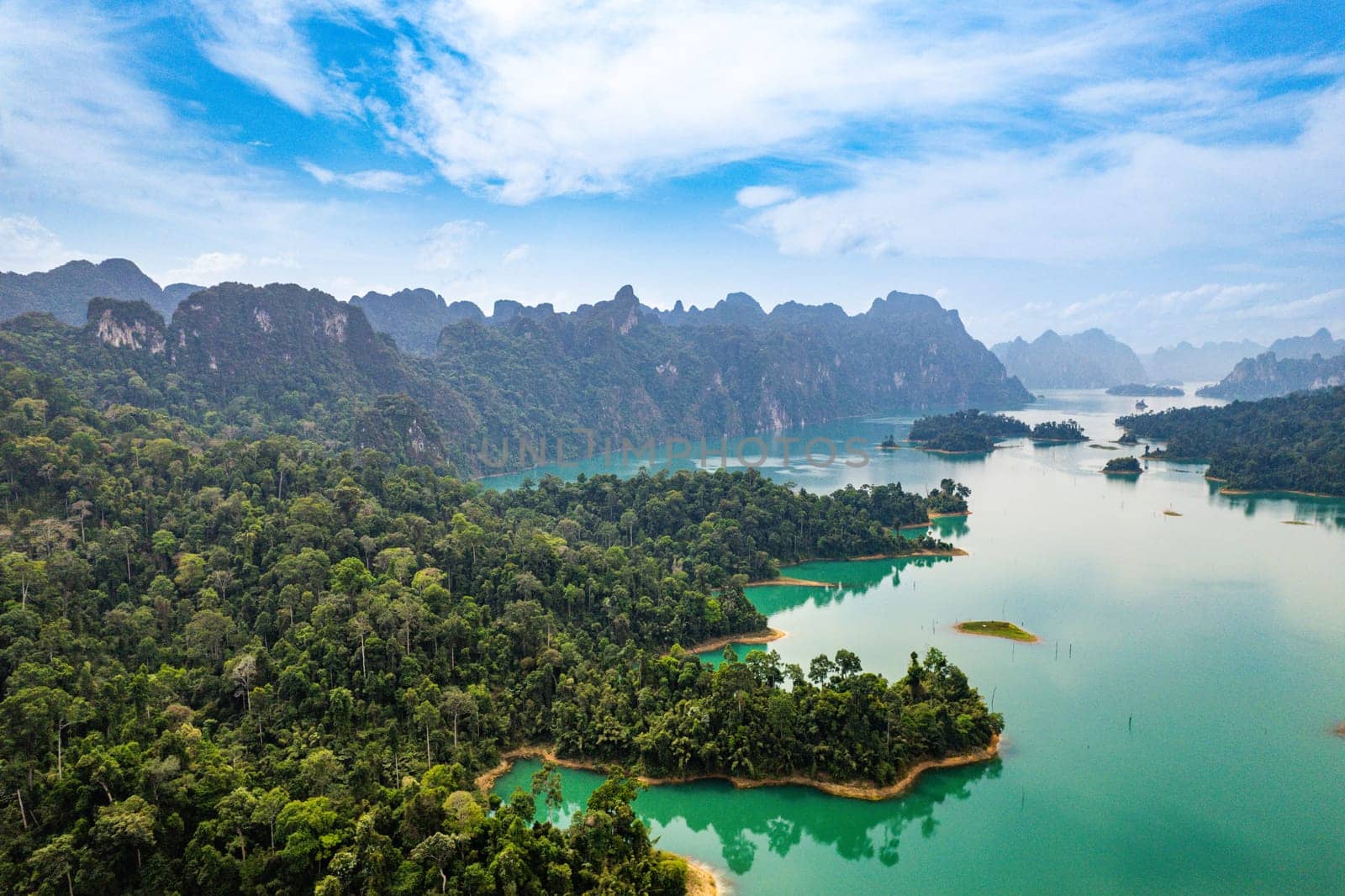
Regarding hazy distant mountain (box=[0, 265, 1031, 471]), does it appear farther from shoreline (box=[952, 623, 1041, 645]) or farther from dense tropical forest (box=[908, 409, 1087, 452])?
shoreline (box=[952, 623, 1041, 645])

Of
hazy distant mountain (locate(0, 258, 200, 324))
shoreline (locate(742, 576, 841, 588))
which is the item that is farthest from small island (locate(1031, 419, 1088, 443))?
A: hazy distant mountain (locate(0, 258, 200, 324))

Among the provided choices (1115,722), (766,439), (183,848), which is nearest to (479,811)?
(183,848)

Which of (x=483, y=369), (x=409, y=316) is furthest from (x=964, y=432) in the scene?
(x=409, y=316)

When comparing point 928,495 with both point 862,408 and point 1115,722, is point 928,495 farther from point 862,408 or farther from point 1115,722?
point 862,408

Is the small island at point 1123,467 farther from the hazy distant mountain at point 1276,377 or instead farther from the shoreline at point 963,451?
the hazy distant mountain at point 1276,377

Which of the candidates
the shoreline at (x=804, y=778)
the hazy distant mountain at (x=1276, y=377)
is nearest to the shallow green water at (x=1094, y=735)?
the shoreline at (x=804, y=778)

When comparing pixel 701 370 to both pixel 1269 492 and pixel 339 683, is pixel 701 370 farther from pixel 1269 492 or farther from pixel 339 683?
pixel 339 683
